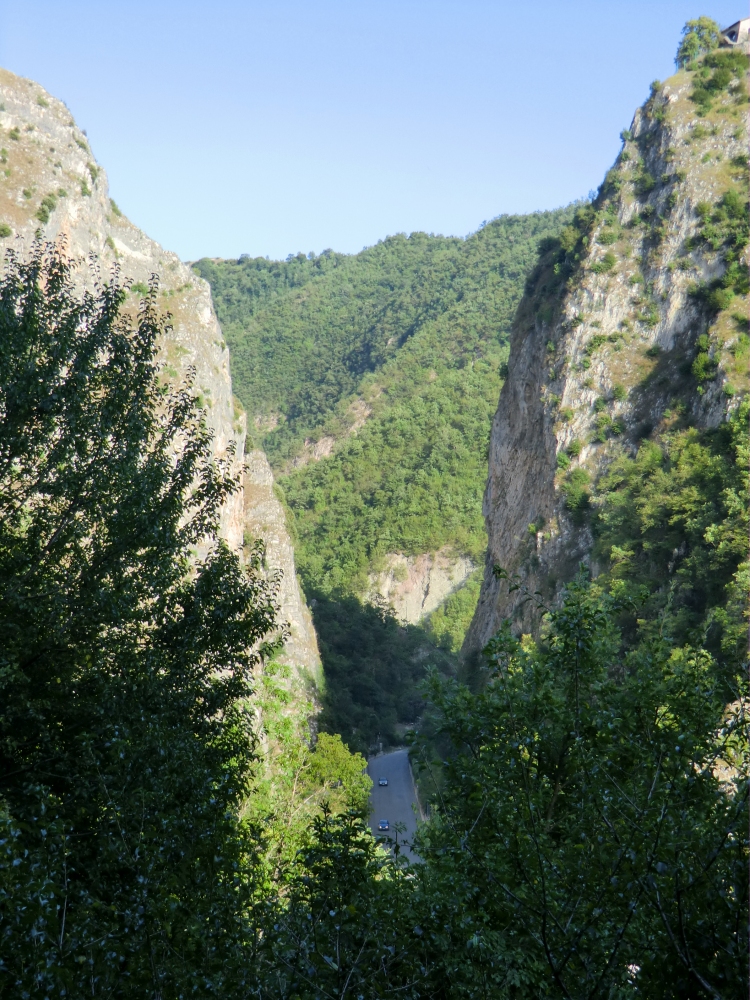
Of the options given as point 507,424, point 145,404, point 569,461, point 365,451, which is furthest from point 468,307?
point 145,404

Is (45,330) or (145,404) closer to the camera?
(45,330)

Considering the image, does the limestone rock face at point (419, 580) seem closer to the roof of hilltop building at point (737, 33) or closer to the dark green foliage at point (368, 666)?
the dark green foliage at point (368, 666)

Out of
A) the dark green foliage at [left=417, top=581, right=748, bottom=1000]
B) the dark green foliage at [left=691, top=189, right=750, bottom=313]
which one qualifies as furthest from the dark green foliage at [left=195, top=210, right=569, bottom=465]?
the dark green foliage at [left=417, top=581, right=748, bottom=1000]

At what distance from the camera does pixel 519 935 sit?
730cm

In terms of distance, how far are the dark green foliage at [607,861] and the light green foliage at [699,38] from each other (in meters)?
64.0

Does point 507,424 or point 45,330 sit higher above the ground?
point 507,424

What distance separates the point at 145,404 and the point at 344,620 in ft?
254

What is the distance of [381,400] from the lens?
14350cm

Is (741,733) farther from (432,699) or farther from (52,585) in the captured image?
(52,585)

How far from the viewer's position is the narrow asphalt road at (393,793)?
49938 millimetres

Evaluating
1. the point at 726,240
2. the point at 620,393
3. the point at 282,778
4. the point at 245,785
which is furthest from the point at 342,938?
the point at 726,240

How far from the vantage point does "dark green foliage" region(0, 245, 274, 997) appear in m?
5.94

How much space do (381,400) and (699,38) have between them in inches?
3417

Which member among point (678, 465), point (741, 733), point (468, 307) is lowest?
point (741, 733)
